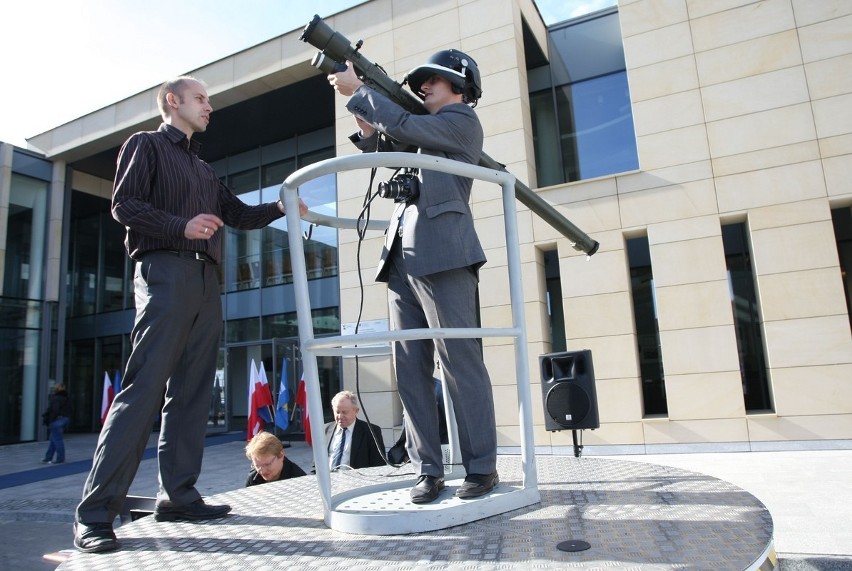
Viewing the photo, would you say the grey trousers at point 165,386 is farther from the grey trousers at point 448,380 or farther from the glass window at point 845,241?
the glass window at point 845,241

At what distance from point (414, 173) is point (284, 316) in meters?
13.0

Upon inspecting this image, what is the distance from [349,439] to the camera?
4691 mm

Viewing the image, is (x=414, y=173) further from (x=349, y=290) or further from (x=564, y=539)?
(x=349, y=290)

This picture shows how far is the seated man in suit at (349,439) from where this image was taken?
455 centimetres

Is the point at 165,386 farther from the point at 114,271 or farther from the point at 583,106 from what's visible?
the point at 114,271

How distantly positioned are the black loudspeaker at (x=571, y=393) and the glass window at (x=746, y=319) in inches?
186

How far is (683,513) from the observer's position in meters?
1.63

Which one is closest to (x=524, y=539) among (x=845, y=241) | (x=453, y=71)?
(x=453, y=71)

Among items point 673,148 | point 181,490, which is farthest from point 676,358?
point 181,490

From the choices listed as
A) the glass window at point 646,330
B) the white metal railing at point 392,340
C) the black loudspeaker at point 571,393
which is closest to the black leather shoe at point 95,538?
the white metal railing at point 392,340

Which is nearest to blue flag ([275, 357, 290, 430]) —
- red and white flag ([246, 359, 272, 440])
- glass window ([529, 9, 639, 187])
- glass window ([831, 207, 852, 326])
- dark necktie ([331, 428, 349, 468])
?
red and white flag ([246, 359, 272, 440])

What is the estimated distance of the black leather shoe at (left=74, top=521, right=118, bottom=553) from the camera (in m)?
1.59

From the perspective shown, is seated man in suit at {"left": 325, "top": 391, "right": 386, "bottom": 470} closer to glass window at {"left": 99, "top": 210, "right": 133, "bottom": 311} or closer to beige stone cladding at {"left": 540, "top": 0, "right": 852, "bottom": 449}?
beige stone cladding at {"left": 540, "top": 0, "right": 852, "bottom": 449}

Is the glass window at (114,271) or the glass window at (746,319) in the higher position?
the glass window at (114,271)
